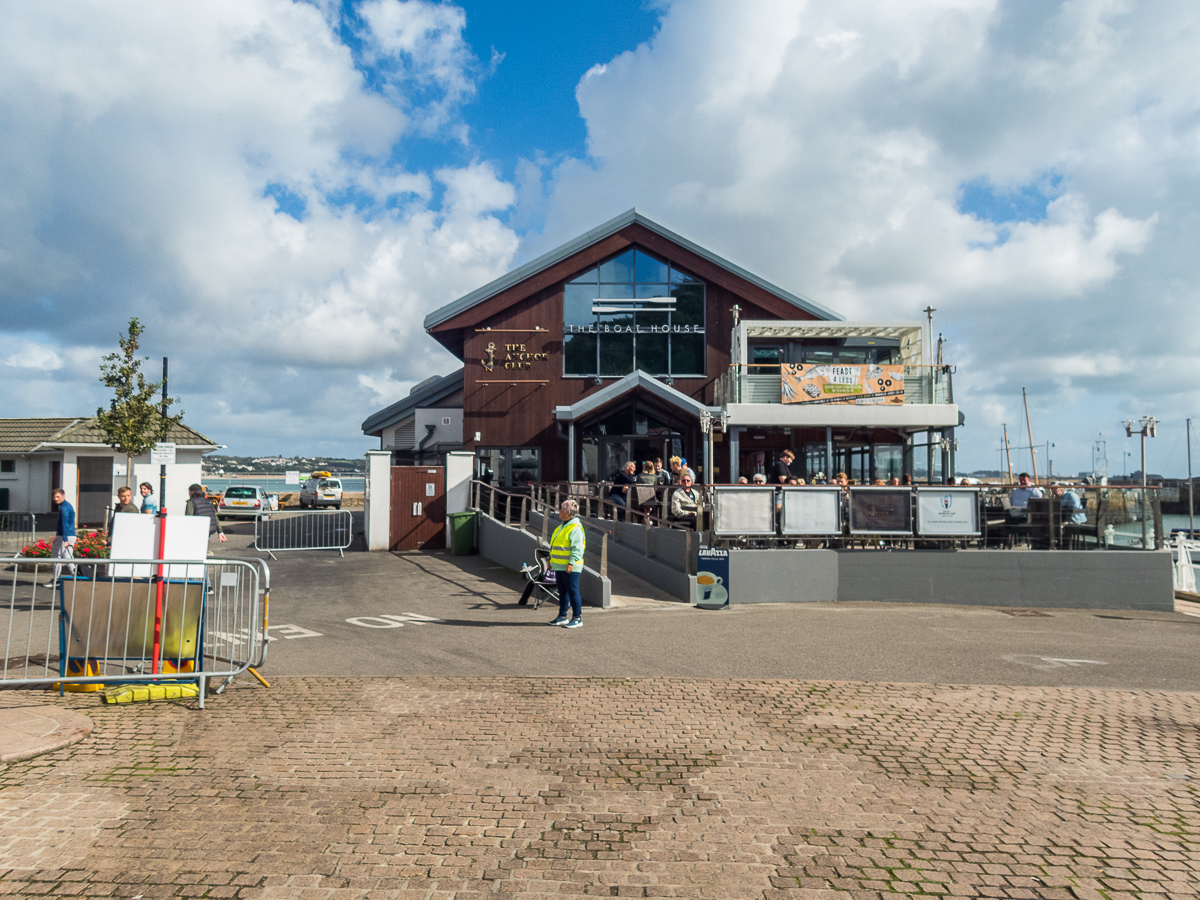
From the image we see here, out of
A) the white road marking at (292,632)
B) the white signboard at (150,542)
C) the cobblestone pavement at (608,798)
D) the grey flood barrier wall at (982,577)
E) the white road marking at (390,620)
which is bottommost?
the white road marking at (390,620)

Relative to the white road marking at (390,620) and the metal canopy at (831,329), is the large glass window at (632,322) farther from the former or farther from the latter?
the white road marking at (390,620)

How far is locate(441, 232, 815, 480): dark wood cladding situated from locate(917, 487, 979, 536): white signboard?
38.1 ft

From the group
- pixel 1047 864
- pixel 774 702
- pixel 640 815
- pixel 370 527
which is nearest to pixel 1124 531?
pixel 774 702

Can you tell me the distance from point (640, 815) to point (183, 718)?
383 cm

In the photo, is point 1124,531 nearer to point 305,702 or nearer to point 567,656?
point 567,656

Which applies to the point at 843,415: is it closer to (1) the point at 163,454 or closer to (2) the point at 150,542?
(1) the point at 163,454

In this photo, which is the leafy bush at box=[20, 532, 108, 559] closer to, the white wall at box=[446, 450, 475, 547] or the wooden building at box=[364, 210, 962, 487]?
the white wall at box=[446, 450, 475, 547]

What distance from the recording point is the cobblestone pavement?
12.1 ft

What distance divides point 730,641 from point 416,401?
69.6 feet

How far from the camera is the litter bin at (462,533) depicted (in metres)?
19.0

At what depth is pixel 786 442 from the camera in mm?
22484

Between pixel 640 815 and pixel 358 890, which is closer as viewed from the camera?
pixel 358 890

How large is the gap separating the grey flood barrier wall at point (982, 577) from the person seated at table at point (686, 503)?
1477 mm

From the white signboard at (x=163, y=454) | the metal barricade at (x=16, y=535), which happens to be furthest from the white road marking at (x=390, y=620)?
the metal barricade at (x=16, y=535)
